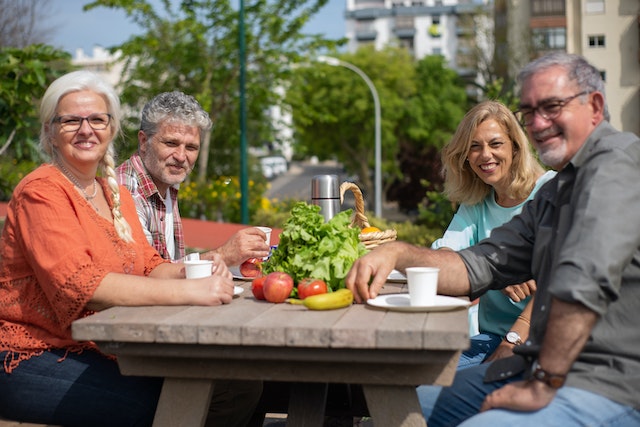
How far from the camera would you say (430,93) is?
5578cm

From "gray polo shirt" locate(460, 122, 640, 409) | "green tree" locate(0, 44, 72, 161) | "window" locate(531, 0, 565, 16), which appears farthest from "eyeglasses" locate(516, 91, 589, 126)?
"window" locate(531, 0, 565, 16)

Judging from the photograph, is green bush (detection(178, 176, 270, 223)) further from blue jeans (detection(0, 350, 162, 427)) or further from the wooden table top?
the wooden table top

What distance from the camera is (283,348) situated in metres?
2.83

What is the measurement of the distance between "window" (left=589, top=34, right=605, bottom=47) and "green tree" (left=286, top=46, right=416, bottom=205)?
1087 cm

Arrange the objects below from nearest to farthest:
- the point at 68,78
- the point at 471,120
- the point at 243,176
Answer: the point at 68,78, the point at 471,120, the point at 243,176

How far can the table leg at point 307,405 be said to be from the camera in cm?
365

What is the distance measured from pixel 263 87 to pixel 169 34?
2.60 metres

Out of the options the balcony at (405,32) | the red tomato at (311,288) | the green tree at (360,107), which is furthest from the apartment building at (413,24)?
the red tomato at (311,288)

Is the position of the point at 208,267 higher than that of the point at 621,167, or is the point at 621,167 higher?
the point at 621,167

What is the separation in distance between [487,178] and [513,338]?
3.37 feet

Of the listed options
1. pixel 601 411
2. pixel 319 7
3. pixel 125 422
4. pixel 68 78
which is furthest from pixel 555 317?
pixel 319 7

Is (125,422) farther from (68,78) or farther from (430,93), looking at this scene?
(430,93)

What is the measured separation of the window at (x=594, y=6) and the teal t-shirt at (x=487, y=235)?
47780mm

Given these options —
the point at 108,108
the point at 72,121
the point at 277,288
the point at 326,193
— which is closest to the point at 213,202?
the point at 326,193
